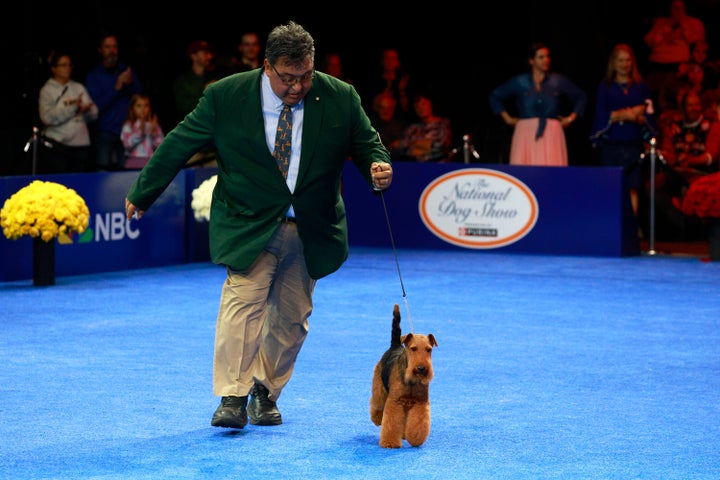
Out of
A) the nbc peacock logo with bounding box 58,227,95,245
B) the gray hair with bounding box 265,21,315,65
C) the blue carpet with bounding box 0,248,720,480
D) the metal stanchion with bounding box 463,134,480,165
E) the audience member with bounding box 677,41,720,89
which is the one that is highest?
the audience member with bounding box 677,41,720,89

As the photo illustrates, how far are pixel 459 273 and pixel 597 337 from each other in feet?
11.7

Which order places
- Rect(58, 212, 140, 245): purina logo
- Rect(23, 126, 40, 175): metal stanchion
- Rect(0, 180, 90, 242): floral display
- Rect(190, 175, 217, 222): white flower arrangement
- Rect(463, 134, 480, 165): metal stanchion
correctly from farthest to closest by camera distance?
1. Rect(463, 134, 480, 165): metal stanchion
2. Rect(23, 126, 40, 175): metal stanchion
3. Rect(190, 175, 217, 222): white flower arrangement
4. Rect(58, 212, 140, 245): purina logo
5. Rect(0, 180, 90, 242): floral display

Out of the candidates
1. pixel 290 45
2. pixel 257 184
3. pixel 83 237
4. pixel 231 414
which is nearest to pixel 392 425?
pixel 231 414

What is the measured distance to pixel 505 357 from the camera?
8.40m

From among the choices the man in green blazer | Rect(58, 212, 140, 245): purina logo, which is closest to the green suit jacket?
the man in green blazer

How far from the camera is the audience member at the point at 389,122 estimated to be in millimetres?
16000

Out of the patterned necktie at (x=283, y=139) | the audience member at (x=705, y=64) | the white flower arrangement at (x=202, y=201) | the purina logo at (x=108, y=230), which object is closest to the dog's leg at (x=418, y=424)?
the patterned necktie at (x=283, y=139)

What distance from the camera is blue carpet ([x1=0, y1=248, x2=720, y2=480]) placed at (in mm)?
5770

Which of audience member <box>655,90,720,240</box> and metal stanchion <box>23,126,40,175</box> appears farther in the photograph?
audience member <box>655,90,720,240</box>

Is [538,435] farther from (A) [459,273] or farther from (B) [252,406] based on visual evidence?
(A) [459,273]

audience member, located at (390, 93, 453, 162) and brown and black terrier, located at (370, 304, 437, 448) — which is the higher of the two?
audience member, located at (390, 93, 453, 162)

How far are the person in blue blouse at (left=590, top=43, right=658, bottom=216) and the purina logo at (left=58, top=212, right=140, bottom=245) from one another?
4946 millimetres

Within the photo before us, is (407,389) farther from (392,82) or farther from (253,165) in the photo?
(392,82)

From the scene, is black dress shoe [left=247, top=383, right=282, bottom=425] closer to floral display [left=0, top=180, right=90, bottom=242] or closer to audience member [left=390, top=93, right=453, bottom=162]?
floral display [left=0, top=180, right=90, bottom=242]
